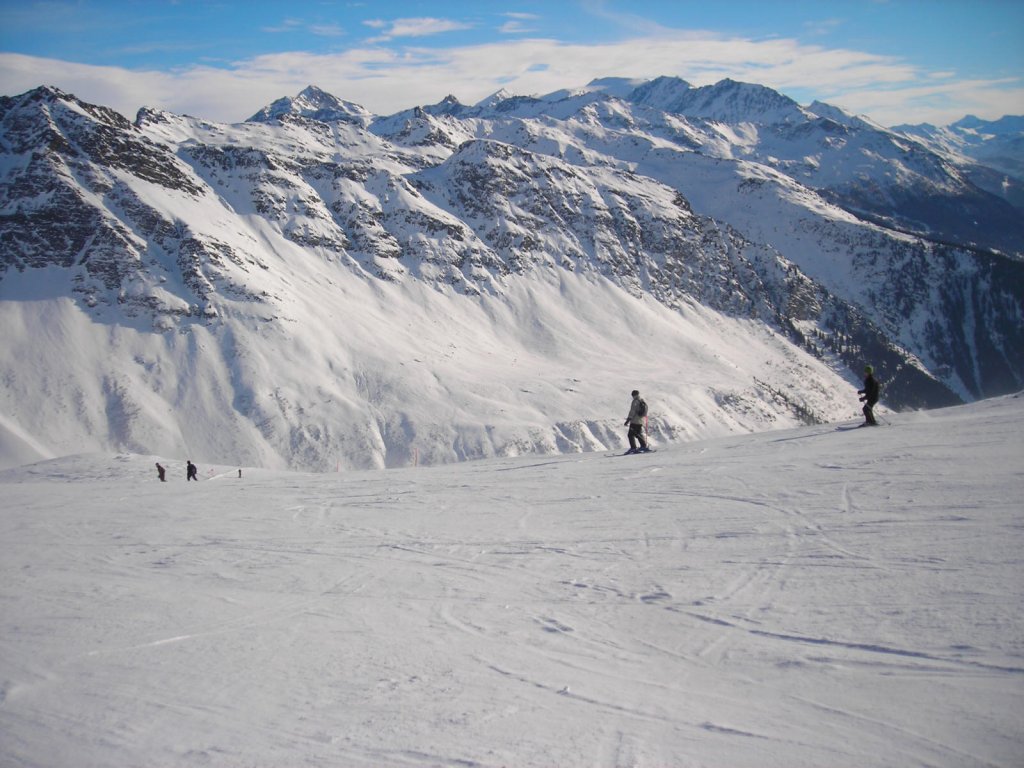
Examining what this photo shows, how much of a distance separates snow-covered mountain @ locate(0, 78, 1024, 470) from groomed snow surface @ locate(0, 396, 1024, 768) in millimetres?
58717

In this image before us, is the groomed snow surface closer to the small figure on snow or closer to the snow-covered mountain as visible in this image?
the small figure on snow

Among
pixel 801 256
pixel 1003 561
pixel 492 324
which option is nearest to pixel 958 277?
pixel 801 256

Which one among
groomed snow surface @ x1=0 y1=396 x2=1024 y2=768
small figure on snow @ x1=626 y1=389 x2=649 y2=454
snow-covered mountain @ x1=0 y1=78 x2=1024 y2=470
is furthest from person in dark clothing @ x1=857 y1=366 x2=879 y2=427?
snow-covered mountain @ x1=0 y1=78 x2=1024 y2=470

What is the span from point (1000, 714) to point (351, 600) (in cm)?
612

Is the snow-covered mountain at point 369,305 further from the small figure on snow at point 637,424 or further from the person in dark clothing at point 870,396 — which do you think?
the person in dark clothing at point 870,396

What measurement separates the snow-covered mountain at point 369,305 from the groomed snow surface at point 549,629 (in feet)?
193

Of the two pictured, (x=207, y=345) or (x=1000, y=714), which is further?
(x=207, y=345)

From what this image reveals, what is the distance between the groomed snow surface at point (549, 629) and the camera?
16.3ft

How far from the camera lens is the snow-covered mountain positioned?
2918 inches

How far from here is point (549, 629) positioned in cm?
673

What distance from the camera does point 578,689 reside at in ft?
18.5

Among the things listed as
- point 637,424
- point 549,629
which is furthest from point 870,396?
point 549,629

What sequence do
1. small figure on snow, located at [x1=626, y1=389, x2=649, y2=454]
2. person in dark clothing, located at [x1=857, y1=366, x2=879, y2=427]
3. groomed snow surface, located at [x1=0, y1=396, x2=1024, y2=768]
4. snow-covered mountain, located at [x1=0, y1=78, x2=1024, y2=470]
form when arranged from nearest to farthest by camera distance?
1. groomed snow surface, located at [x1=0, y1=396, x2=1024, y2=768]
2. person in dark clothing, located at [x1=857, y1=366, x2=879, y2=427]
3. small figure on snow, located at [x1=626, y1=389, x2=649, y2=454]
4. snow-covered mountain, located at [x1=0, y1=78, x2=1024, y2=470]

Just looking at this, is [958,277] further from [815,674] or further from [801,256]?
[815,674]
